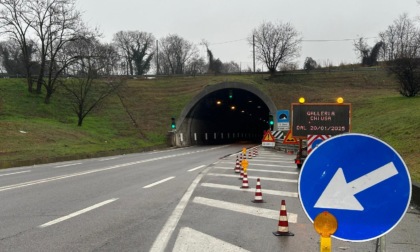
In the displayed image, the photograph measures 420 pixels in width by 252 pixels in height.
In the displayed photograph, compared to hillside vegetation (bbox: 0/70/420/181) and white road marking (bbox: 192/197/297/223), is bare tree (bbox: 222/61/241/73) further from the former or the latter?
white road marking (bbox: 192/197/297/223)

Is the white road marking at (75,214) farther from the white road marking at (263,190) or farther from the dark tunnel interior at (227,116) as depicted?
the dark tunnel interior at (227,116)

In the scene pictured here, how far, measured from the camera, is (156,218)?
27.1 ft

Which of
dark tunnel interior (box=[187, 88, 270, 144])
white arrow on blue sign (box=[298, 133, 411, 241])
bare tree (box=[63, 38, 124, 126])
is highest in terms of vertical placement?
bare tree (box=[63, 38, 124, 126])

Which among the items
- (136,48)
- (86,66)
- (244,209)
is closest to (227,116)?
(86,66)

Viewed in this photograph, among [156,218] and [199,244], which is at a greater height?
[199,244]

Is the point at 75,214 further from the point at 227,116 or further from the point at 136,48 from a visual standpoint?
the point at 136,48

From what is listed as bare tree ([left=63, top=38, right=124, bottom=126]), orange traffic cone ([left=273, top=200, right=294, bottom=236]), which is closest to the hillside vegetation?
bare tree ([left=63, top=38, right=124, bottom=126])

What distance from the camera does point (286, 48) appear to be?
71.2 metres

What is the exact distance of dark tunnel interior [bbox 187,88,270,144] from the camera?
50.7 meters

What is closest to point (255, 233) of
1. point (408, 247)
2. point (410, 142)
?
point (408, 247)

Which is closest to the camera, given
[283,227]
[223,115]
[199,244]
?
[199,244]

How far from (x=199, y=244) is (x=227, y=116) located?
59278mm

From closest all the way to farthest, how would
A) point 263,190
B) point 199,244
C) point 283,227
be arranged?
point 199,244 → point 283,227 → point 263,190

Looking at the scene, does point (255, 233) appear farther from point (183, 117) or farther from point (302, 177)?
point (183, 117)
